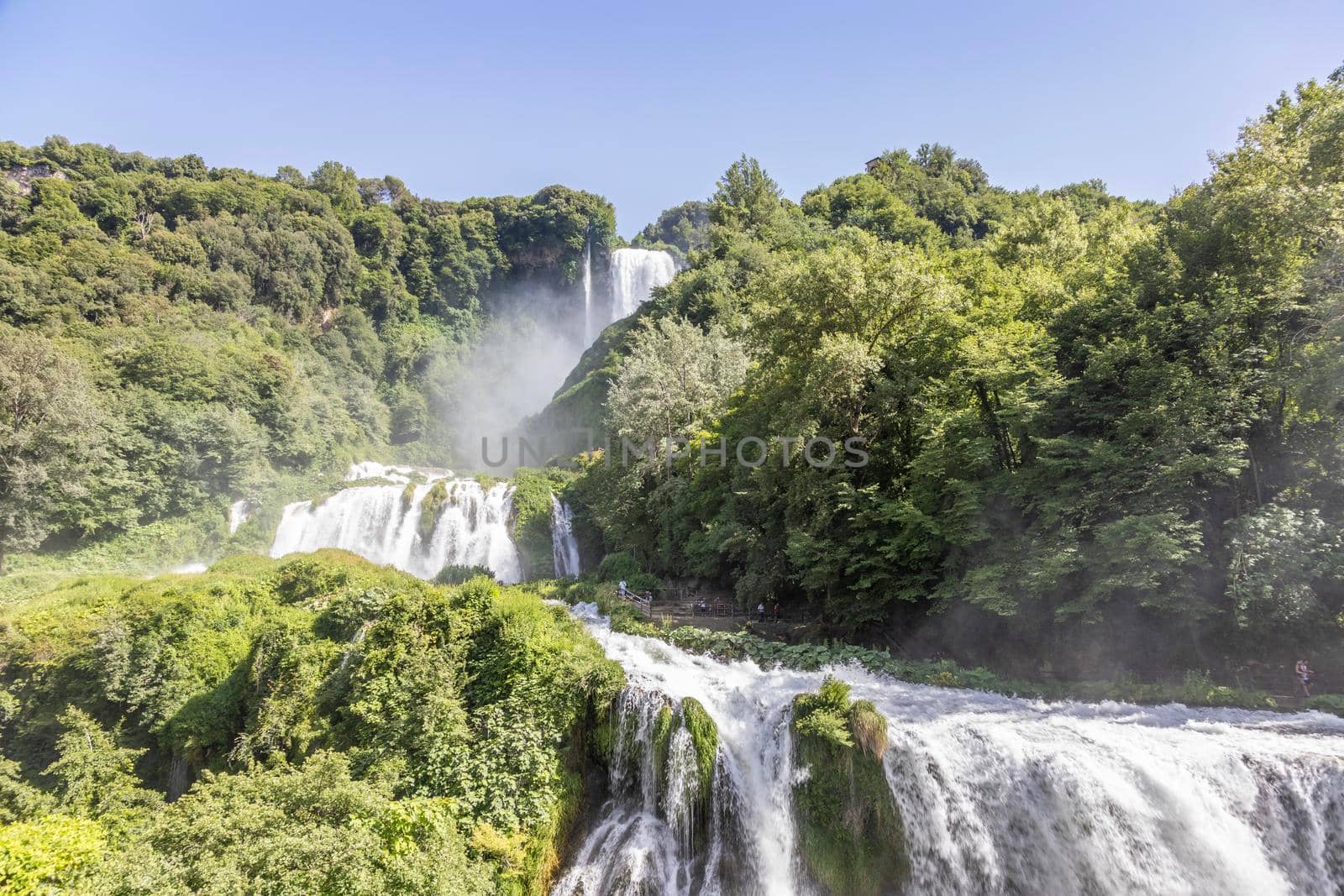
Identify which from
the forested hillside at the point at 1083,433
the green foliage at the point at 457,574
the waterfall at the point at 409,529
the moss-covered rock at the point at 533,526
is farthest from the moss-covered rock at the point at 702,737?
the waterfall at the point at 409,529

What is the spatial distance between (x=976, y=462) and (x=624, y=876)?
43.8 ft

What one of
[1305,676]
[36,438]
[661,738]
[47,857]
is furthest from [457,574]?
[1305,676]

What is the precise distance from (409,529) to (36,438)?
19001 mm

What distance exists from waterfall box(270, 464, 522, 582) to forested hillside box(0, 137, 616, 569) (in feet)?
13.9

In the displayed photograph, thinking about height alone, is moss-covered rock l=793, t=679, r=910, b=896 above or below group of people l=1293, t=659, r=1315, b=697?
below

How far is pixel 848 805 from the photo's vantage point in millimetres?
11469

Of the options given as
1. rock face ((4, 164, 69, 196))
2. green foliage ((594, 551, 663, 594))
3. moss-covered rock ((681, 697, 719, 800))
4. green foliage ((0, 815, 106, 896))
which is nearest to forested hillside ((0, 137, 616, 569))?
rock face ((4, 164, 69, 196))

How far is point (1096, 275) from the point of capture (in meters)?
18.5

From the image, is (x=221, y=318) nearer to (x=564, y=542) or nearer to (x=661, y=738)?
(x=564, y=542)

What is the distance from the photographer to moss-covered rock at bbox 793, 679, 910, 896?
1116cm

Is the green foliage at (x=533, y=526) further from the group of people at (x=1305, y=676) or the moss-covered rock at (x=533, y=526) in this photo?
the group of people at (x=1305, y=676)

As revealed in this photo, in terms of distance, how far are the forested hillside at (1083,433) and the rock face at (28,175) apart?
8389 cm

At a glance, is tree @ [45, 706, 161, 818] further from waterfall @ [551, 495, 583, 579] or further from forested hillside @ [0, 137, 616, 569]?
waterfall @ [551, 495, 583, 579]

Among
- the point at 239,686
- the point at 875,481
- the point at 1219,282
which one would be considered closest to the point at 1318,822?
the point at 1219,282
